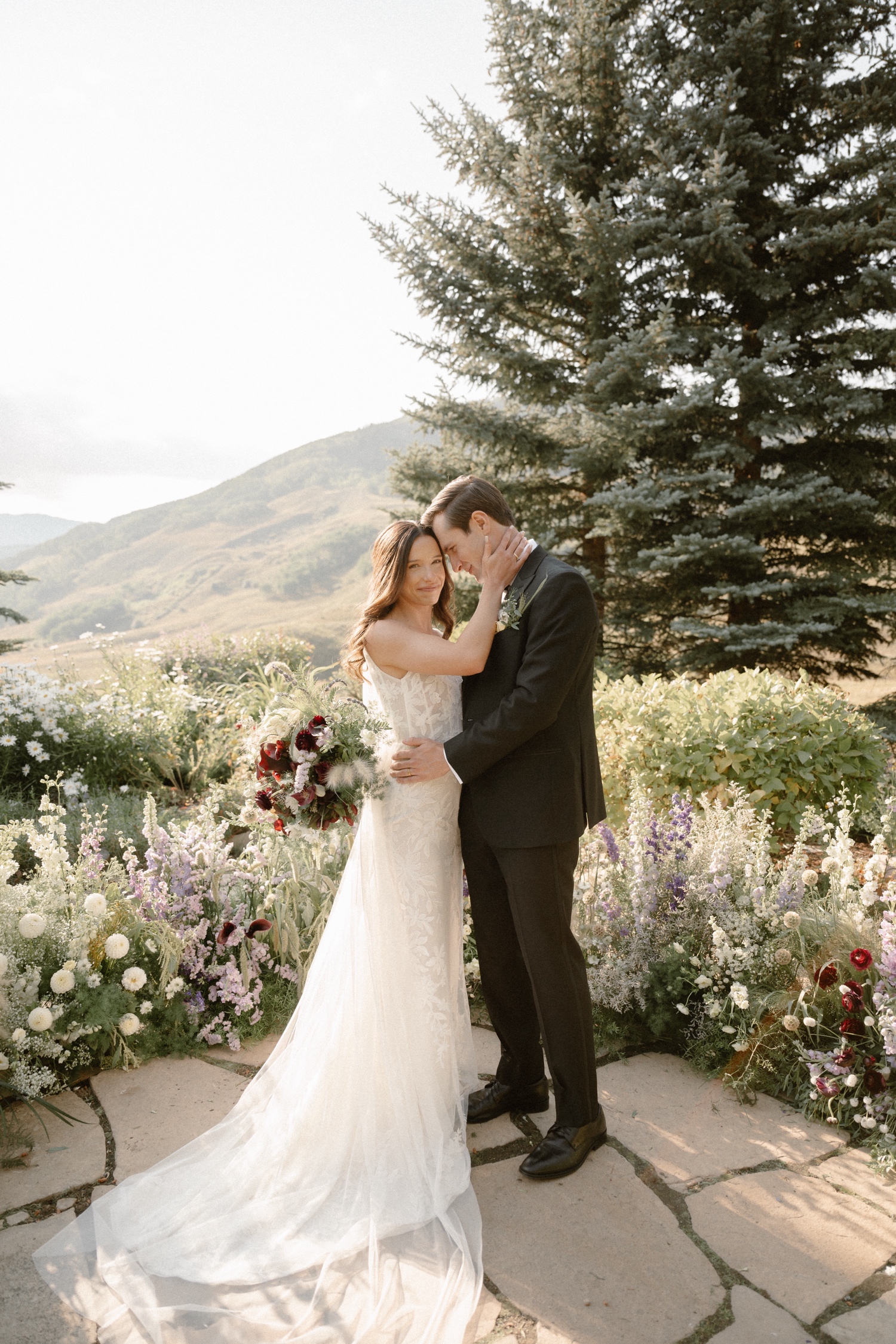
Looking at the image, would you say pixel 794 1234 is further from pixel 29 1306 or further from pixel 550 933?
pixel 29 1306

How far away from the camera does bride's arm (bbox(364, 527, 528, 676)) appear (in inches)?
102

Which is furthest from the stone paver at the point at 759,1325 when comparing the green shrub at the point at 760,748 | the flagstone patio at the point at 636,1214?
the green shrub at the point at 760,748

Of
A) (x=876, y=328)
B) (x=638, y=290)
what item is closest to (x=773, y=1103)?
(x=876, y=328)

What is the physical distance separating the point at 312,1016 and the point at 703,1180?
1437mm

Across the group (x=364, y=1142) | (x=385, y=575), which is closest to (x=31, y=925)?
(x=364, y=1142)

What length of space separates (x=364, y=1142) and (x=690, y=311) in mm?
9361

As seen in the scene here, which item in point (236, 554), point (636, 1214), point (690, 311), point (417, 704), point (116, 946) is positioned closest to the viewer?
point (636, 1214)

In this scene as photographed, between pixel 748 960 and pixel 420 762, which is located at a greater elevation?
pixel 420 762

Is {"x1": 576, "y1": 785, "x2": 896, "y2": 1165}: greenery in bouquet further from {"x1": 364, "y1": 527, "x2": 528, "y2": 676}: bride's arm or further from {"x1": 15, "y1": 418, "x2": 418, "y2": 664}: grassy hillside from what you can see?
{"x1": 15, "y1": 418, "x2": 418, "y2": 664}: grassy hillside

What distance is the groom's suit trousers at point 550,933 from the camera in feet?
8.50

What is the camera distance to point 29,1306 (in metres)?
2.12

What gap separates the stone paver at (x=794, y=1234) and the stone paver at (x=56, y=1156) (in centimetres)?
204

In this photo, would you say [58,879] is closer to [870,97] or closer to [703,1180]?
[703,1180]

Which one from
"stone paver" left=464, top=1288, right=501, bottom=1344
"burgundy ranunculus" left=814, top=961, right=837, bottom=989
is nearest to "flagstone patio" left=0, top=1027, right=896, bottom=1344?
"stone paver" left=464, top=1288, right=501, bottom=1344
